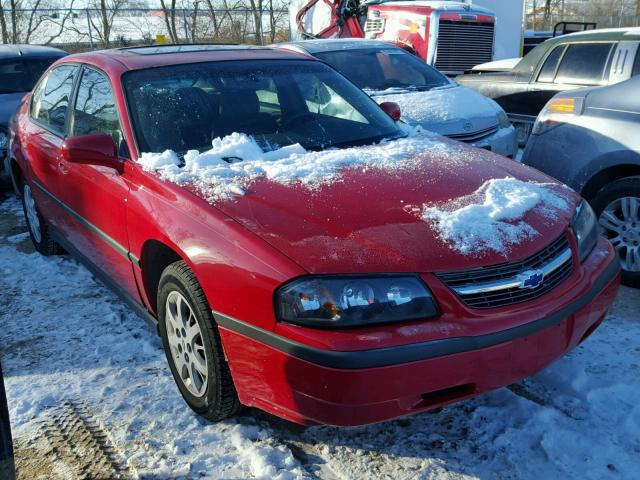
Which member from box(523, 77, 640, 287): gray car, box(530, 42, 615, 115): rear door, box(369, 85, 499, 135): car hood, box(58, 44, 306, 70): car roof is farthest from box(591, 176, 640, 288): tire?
box(530, 42, 615, 115): rear door

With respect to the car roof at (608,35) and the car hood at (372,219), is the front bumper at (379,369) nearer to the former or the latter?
the car hood at (372,219)

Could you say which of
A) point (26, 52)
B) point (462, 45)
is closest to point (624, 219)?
point (26, 52)

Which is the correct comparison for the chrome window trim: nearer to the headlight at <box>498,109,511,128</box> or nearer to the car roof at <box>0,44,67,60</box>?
the headlight at <box>498,109,511,128</box>

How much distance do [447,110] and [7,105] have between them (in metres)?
5.09

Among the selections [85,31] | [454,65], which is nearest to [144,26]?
[85,31]

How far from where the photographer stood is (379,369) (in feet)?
7.00

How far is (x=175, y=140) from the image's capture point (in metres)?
3.25

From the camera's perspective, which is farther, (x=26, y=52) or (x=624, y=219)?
(x=26, y=52)

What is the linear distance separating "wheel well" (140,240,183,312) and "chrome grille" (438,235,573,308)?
1254 millimetres

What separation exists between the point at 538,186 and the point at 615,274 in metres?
0.54

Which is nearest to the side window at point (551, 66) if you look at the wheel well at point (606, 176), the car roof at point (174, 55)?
the wheel well at point (606, 176)

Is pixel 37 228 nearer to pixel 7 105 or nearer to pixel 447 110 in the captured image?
pixel 7 105

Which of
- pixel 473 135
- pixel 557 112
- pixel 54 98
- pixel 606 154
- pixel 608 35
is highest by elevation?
pixel 608 35

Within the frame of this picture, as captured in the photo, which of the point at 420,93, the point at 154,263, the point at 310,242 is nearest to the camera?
the point at 310,242
